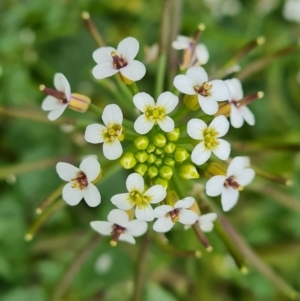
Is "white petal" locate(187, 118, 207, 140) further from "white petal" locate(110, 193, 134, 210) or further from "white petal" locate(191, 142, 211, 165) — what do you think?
"white petal" locate(110, 193, 134, 210)

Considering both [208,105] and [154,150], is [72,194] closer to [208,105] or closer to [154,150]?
[154,150]

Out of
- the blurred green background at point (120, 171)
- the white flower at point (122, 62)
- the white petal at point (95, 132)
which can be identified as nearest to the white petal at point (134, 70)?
the white flower at point (122, 62)

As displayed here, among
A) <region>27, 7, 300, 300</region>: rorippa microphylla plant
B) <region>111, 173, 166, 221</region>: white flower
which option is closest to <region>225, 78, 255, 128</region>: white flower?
<region>27, 7, 300, 300</region>: rorippa microphylla plant

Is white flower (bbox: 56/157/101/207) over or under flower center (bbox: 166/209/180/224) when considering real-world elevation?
over

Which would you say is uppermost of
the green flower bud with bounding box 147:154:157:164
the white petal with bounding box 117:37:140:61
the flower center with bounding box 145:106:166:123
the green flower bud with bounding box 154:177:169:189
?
the white petal with bounding box 117:37:140:61

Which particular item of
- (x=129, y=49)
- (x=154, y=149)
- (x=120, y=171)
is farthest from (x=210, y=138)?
(x=120, y=171)

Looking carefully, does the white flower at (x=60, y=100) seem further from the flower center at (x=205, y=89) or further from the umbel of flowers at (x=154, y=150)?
the flower center at (x=205, y=89)
